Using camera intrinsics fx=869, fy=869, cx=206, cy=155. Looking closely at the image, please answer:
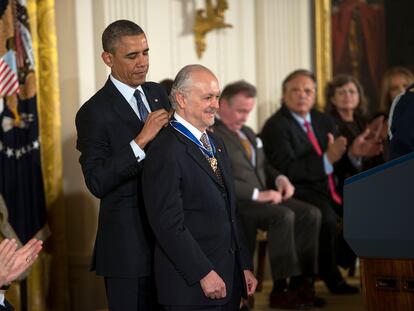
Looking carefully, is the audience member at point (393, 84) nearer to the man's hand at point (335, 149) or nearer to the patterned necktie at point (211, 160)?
the man's hand at point (335, 149)

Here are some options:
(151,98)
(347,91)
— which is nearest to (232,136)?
(347,91)

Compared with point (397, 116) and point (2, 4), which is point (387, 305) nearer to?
point (397, 116)

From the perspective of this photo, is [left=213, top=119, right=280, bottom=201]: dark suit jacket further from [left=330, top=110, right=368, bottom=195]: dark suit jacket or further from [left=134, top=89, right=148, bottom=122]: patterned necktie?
[left=134, top=89, right=148, bottom=122]: patterned necktie

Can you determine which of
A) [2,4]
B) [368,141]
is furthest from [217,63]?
[2,4]

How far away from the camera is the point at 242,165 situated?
6383 millimetres

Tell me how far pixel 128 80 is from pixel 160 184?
0.61 meters

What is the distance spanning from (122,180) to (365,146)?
3.46 metres

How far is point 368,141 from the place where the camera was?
6812mm

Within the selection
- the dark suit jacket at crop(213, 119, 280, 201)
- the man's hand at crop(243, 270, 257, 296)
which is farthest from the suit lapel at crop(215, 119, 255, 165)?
the man's hand at crop(243, 270, 257, 296)

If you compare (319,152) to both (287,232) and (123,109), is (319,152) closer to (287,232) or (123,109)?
(287,232)

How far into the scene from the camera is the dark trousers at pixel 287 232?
6.23m

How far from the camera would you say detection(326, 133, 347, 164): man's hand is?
6.51m

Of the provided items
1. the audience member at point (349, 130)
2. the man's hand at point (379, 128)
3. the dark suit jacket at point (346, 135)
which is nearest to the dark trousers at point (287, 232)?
the audience member at point (349, 130)

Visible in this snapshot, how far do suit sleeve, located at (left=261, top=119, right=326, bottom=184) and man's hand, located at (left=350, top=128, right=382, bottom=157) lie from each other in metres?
0.31
